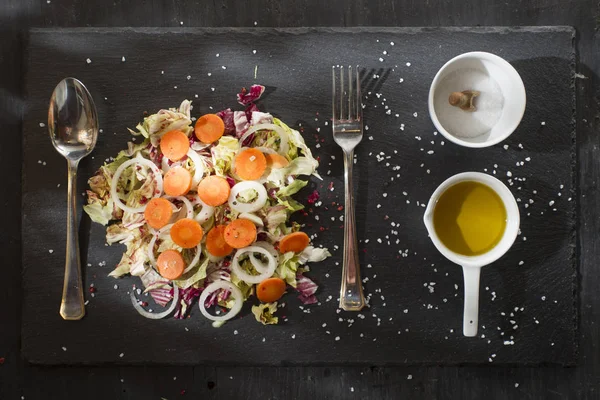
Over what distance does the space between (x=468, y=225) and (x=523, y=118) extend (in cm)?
40

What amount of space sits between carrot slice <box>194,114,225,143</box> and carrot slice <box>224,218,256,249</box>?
0.27 m

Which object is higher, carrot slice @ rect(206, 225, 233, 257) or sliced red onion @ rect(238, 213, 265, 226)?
sliced red onion @ rect(238, 213, 265, 226)

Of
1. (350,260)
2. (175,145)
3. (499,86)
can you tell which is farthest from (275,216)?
(499,86)

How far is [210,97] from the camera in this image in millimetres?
1720

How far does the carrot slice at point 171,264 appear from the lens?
1631 mm

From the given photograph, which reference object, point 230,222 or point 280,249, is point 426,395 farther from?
point 230,222

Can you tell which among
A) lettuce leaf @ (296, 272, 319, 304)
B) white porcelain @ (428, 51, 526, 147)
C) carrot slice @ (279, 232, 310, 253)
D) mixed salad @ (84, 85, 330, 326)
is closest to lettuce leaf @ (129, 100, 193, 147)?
mixed salad @ (84, 85, 330, 326)

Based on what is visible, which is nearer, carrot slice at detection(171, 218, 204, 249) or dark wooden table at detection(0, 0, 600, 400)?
carrot slice at detection(171, 218, 204, 249)

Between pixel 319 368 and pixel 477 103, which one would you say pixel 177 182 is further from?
pixel 477 103

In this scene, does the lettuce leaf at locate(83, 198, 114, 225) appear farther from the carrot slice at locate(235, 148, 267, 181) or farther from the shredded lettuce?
the carrot slice at locate(235, 148, 267, 181)

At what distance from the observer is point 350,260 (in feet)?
5.42

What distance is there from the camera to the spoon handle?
168cm

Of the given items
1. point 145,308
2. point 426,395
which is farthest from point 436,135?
point 145,308

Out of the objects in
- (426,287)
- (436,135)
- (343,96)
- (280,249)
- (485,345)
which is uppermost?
(343,96)
